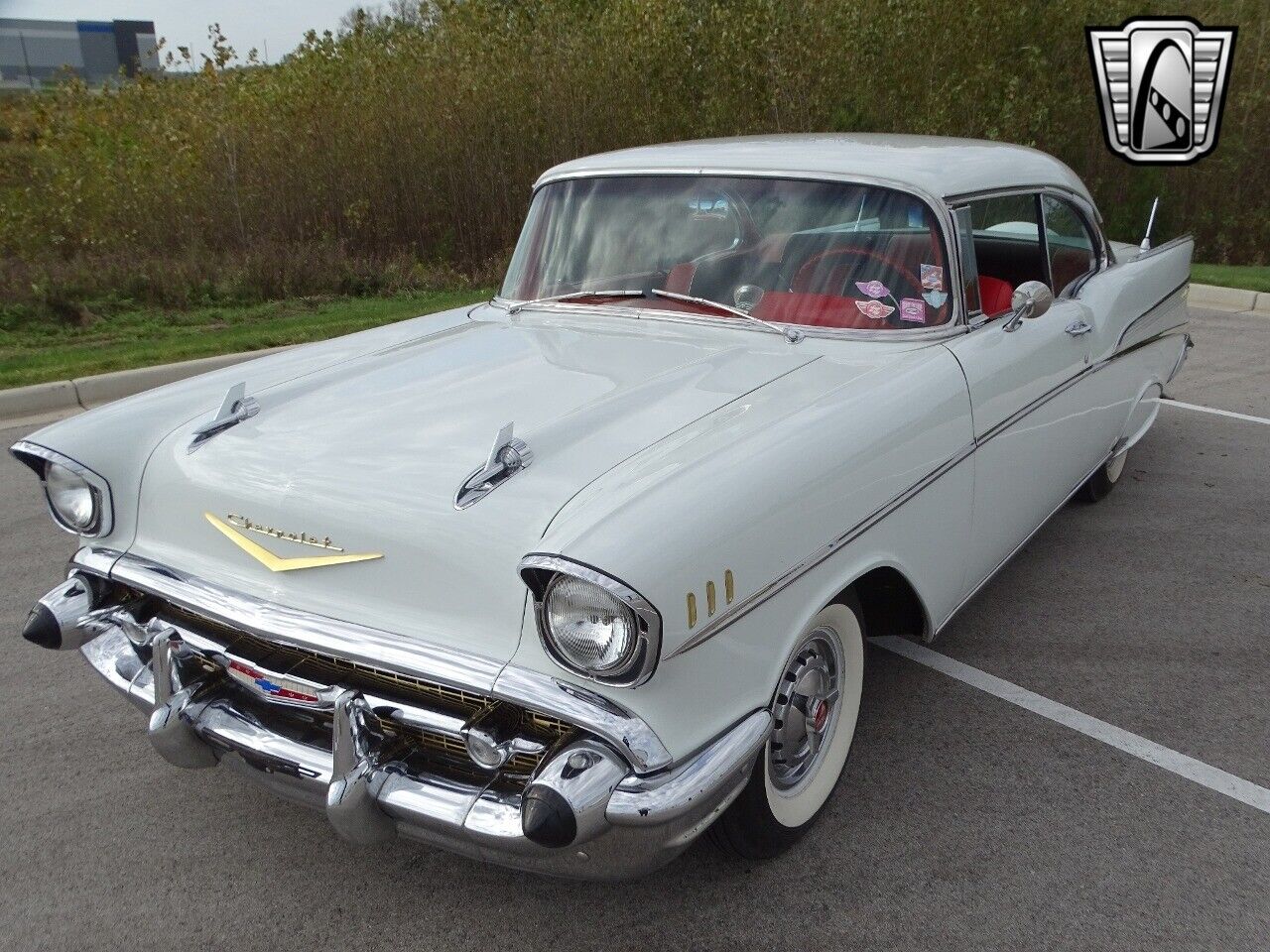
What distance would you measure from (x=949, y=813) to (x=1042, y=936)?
17.3 inches

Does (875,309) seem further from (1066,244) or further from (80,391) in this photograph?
(80,391)

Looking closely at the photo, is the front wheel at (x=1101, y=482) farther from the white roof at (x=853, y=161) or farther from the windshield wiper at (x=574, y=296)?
the windshield wiper at (x=574, y=296)

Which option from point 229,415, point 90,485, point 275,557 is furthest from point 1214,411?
point 90,485

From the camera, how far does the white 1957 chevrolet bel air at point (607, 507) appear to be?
2016mm

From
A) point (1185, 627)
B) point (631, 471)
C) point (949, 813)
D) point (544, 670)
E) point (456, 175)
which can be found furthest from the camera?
point (456, 175)

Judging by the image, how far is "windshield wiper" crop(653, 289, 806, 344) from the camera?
308 centimetres

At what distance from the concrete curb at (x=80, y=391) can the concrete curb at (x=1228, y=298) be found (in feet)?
28.4

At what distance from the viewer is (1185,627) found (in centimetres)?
367

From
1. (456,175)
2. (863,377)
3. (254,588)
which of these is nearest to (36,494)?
(254,588)

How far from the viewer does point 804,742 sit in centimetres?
256

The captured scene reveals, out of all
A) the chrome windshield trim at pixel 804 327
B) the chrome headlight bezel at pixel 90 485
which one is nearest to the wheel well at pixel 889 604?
the chrome windshield trim at pixel 804 327

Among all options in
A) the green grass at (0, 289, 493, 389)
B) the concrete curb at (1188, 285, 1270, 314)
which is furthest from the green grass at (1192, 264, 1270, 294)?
the green grass at (0, 289, 493, 389)

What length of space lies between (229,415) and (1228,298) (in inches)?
390

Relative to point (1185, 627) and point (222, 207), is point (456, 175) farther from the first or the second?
point (1185, 627)
